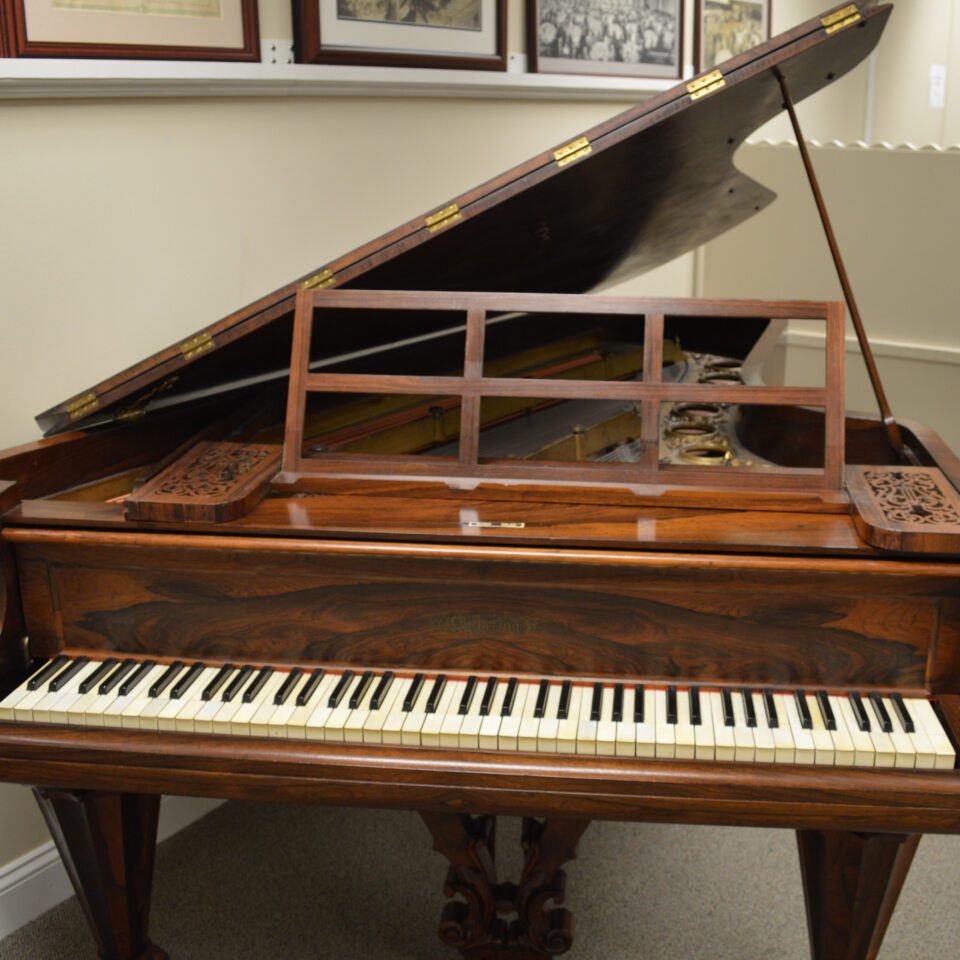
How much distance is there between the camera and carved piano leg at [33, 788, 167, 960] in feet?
7.11

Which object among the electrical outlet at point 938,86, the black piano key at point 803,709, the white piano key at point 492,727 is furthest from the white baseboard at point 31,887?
the electrical outlet at point 938,86

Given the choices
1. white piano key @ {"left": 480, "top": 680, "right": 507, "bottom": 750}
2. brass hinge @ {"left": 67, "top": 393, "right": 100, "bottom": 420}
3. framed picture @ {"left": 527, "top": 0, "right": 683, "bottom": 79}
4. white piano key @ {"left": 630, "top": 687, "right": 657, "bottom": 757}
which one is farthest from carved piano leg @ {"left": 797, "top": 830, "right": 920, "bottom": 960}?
framed picture @ {"left": 527, "top": 0, "right": 683, "bottom": 79}

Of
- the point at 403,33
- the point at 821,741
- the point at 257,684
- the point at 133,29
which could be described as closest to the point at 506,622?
the point at 257,684

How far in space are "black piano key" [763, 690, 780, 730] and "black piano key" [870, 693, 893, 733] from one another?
16cm

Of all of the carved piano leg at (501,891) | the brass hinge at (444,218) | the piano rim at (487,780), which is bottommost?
the carved piano leg at (501,891)

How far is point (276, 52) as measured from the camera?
316 centimetres

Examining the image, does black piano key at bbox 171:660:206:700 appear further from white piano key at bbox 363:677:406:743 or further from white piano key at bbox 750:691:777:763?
white piano key at bbox 750:691:777:763

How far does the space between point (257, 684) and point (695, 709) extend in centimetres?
78

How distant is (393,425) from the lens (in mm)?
2707

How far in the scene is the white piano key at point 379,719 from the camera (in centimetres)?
187

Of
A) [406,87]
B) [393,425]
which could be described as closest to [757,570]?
[393,425]

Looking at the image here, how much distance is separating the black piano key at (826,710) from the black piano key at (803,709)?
22 mm

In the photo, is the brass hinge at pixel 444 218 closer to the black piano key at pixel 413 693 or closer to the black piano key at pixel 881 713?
the black piano key at pixel 413 693

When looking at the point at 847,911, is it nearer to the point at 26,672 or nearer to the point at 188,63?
the point at 26,672
